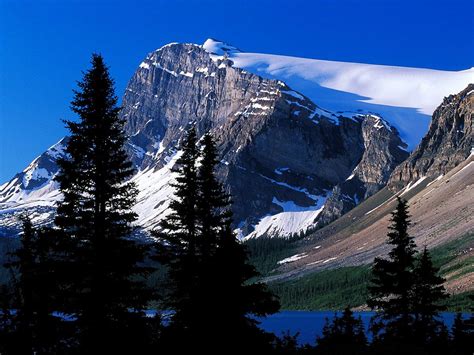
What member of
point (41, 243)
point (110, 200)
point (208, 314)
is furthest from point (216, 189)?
point (208, 314)

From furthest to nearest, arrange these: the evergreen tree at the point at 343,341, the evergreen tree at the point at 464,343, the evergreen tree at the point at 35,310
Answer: the evergreen tree at the point at 464,343, the evergreen tree at the point at 343,341, the evergreen tree at the point at 35,310

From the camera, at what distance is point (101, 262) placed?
29.3m

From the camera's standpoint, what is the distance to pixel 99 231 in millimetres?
29797

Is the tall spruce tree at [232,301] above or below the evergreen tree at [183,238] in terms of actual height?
below

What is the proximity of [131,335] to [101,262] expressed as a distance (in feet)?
11.8

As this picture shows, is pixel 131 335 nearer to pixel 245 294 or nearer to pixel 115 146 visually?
pixel 245 294

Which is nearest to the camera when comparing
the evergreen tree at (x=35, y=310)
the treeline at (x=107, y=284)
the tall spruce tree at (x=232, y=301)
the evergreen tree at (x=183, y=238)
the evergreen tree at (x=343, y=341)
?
the tall spruce tree at (x=232, y=301)

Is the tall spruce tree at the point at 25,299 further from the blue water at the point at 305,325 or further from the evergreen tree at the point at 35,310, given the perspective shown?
the blue water at the point at 305,325

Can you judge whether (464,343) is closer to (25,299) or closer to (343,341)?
(343,341)

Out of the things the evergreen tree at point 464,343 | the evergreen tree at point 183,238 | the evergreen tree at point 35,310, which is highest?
the evergreen tree at point 183,238

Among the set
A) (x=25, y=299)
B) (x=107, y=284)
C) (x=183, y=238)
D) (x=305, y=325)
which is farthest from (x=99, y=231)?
(x=305, y=325)

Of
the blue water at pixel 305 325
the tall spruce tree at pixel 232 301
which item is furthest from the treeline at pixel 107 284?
the blue water at pixel 305 325

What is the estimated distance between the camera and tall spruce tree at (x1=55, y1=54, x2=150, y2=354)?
28734mm

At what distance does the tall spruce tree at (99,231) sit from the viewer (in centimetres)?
2873
